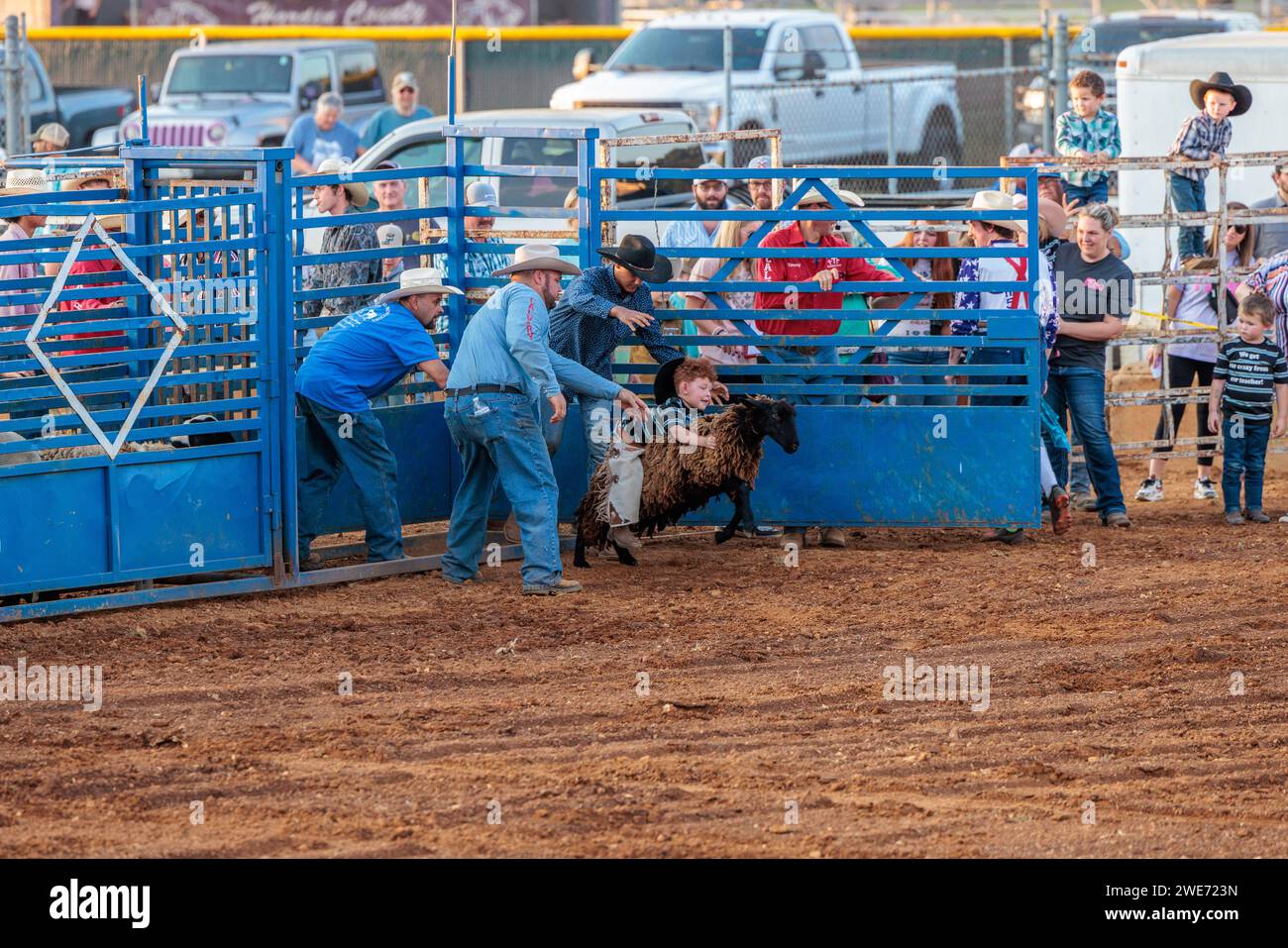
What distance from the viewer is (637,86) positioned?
21578 mm

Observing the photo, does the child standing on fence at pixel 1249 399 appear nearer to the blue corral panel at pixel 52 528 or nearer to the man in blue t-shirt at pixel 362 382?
the man in blue t-shirt at pixel 362 382

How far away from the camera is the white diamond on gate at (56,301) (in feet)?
30.0

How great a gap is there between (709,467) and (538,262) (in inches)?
57.8

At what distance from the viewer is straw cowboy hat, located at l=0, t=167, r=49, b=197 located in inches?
444

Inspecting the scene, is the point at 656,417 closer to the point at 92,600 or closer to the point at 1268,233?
the point at 92,600

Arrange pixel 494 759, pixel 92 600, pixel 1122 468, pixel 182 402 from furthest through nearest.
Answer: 1. pixel 1122 468
2. pixel 182 402
3. pixel 92 600
4. pixel 494 759

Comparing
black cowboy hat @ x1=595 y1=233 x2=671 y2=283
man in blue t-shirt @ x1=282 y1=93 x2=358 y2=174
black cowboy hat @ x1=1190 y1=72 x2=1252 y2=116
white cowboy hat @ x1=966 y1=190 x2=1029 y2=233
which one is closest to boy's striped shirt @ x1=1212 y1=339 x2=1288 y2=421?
white cowboy hat @ x1=966 y1=190 x2=1029 y2=233

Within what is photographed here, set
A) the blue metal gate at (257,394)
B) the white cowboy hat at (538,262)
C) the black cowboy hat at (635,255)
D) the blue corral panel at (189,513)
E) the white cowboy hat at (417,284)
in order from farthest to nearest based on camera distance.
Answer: the black cowboy hat at (635,255) → the white cowboy hat at (417,284) → the white cowboy hat at (538,262) → the blue corral panel at (189,513) → the blue metal gate at (257,394)

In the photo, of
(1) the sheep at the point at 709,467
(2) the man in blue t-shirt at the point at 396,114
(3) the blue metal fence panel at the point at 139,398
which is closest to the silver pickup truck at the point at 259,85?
(2) the man in blue t-shirt at the point at 396,114

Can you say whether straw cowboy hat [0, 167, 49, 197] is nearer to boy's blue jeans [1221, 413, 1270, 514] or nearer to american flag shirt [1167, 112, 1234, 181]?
boy's blue jeans [1221, 413, 1270, 514]
